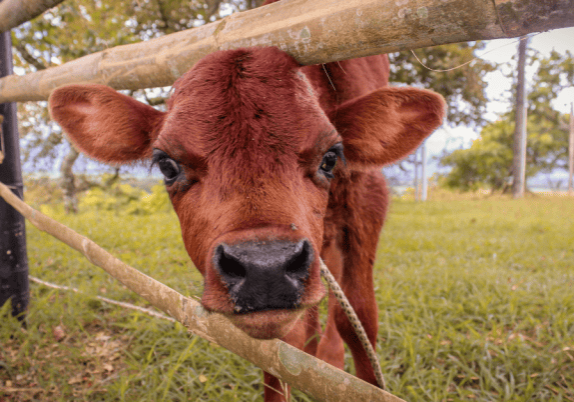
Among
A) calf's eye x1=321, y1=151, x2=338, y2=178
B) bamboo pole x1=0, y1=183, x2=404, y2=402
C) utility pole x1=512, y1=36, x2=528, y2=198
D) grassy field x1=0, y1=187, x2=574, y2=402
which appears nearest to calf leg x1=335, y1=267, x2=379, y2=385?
grassy field x1=0, y1=187, x2=574, y2=402

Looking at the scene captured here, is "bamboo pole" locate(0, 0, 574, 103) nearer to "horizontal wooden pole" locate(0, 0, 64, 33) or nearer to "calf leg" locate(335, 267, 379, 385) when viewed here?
"horizontal wooden pole" locate(0, 0, 64, 33)

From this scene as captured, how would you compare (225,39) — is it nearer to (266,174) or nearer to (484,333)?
(266,174)

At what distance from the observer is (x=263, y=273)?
105 centimetres

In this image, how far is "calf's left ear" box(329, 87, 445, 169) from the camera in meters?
1.74

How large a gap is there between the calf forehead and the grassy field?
0.62 meters

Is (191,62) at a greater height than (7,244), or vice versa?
(191,62)

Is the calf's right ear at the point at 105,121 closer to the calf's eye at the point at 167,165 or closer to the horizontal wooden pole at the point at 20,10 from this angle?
the calf's eye at the point at 167,165

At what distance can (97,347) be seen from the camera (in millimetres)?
2850

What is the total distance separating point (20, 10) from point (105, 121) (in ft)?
3.17

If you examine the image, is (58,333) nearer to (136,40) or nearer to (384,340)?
(384,340)

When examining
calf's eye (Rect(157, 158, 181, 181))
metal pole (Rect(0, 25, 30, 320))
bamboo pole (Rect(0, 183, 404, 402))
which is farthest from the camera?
metal pole (Rect(0, 25, 30, 320))

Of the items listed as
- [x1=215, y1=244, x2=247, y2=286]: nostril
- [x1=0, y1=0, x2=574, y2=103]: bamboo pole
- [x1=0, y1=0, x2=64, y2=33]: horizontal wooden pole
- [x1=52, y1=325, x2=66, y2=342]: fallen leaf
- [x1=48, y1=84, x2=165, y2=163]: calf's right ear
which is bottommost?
[x1=52, y1=325, x2=66, y2=342]: fallen leaf

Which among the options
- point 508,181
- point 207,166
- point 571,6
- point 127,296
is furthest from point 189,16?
point 508,181

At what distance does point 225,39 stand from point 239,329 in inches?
46.5
